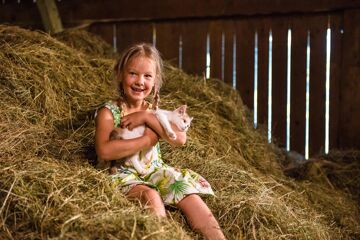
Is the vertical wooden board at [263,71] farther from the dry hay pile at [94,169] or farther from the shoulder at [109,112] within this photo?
the shoulder at [109,112]

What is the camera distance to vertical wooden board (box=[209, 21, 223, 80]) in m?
6.42

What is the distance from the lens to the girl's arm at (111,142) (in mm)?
2729

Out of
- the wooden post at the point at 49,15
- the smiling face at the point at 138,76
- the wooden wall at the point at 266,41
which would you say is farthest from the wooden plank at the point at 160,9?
the smiling face at the point at 138,76

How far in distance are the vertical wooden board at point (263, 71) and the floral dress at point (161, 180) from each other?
350cm

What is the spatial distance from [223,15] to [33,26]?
2254 mm

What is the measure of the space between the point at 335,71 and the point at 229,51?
1168 mm

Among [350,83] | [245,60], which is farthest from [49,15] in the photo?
[350,83]

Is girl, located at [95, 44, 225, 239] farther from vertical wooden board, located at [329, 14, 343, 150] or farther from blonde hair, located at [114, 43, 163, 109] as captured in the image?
vertical wooden board, located at [329, 14, 343, 150]

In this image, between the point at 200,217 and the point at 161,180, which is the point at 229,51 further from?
the point at 200,217

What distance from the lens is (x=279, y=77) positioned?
6.25 metres

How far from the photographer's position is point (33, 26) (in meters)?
6.84

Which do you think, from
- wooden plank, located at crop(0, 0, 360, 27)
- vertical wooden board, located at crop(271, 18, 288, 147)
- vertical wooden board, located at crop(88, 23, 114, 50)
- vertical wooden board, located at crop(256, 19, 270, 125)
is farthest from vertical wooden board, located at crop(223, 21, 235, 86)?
vertical wooden board, located at crop(88, 23, 114, 50)

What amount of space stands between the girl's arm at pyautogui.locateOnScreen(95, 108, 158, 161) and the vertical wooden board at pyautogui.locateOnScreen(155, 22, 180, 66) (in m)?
3.75

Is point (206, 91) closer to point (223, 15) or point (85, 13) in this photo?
point (223, 15)
